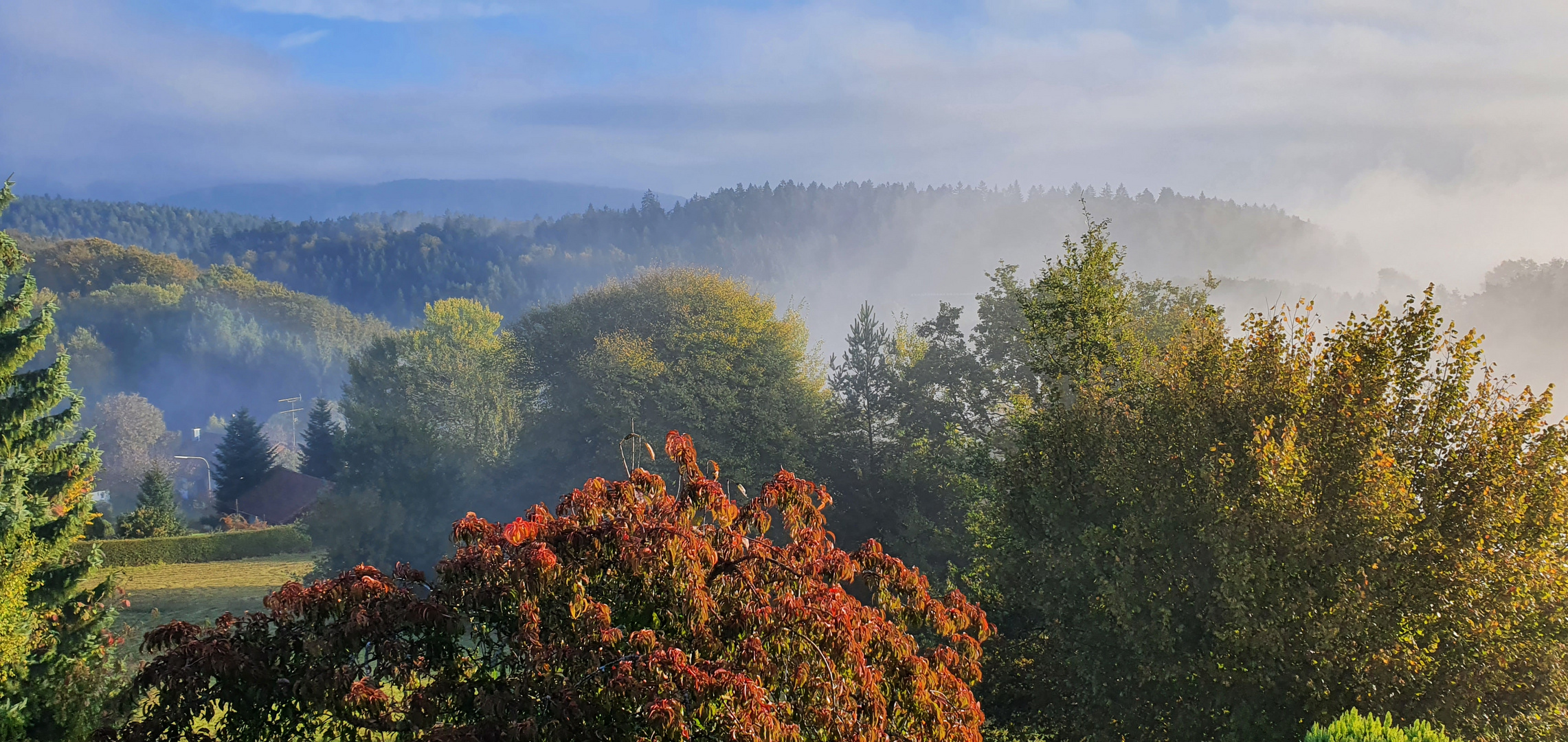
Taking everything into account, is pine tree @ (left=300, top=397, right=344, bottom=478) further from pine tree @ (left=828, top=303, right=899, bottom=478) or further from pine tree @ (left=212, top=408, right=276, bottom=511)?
pine tree @ (left=828, top=303, right=899, bottom=478)

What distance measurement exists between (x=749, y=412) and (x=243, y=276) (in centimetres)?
12610

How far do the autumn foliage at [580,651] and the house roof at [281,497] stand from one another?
58643 mm

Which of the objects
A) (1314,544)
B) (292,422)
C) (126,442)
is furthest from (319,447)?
(292,422)

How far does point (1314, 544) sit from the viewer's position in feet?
38.9

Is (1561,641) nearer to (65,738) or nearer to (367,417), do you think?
(65,738)

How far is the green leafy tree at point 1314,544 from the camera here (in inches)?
459

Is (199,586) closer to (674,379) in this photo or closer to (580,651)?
(674,379)

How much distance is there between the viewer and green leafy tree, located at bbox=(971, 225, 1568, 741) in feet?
38.2

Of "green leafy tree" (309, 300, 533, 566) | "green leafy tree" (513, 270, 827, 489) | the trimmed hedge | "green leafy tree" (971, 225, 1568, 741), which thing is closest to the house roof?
"green leafy tree" (309, 300, 533, 566)

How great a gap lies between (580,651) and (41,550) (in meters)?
15.6

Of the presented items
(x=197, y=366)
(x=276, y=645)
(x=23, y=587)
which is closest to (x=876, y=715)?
(x=276, y=645)

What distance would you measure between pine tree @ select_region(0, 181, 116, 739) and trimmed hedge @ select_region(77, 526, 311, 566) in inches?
1064

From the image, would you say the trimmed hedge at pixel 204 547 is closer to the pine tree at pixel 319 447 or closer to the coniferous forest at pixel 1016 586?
the pine tree at pixel 319 447

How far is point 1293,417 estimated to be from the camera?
12.5m
